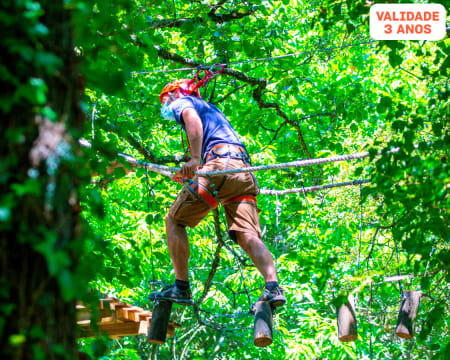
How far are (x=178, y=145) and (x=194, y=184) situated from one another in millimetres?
5339

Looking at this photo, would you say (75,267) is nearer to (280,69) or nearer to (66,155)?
(66,155)

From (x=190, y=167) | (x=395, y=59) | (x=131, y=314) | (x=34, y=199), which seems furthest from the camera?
(x=131, y=314)

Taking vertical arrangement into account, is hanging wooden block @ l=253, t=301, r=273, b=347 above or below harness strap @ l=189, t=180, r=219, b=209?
below

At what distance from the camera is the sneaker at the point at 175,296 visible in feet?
12.1

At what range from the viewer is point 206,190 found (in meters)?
3.66

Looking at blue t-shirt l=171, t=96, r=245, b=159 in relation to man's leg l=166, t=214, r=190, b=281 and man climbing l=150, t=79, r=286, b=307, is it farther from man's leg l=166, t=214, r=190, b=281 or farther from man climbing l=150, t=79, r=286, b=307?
man's leg l=166, t=214, r=190, b=281

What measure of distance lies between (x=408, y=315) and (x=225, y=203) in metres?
1.29

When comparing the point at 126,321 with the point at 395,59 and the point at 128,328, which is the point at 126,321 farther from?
the point at 395,59

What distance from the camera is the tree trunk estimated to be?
1.26 m

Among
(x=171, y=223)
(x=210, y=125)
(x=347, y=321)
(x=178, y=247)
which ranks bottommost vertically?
(x=347, y=321)

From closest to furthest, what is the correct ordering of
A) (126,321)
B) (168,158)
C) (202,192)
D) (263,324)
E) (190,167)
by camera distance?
(263,324), (190,167), (202,192), (126,321), (168,158)

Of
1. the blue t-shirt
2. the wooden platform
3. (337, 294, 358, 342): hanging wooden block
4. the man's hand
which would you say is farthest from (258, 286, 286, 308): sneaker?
the wooden platform

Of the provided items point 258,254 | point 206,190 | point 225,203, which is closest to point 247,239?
point 258,254

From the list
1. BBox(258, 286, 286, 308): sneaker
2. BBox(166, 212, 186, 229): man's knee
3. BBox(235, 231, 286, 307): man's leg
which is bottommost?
BBox(258, 286, 286, 308): sneaker
